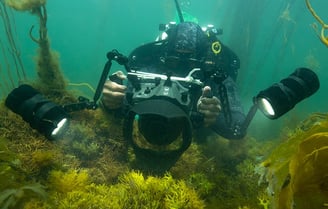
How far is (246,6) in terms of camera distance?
15789 millimetres

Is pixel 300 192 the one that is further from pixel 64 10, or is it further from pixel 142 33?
pixel 142 33

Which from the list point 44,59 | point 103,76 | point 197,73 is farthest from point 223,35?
point 103,76

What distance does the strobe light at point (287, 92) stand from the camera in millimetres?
3434

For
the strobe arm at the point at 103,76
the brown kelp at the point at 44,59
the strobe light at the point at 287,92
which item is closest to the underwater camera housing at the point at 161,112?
the strobe arm at the point at 103,76

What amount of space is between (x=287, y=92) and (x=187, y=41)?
1.75 m

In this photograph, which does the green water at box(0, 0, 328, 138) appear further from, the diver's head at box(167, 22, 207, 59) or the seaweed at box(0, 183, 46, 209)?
the seaweed at box(0, 183, 46, 209)

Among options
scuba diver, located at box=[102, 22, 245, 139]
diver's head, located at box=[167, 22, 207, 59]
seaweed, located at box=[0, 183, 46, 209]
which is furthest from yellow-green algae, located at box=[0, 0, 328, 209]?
diver's head, located at box=[167, 22, 207, 59]

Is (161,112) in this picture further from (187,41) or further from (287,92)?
(187,41)

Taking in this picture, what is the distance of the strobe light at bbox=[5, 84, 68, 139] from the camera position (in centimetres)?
328

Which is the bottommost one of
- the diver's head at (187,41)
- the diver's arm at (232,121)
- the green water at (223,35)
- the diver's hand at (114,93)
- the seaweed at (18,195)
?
the green water at (223,35)

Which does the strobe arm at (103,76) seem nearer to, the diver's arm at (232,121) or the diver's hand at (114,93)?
the diver's hand at (114,93)

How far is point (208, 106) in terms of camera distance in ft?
13.4

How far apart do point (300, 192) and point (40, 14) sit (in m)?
5.37

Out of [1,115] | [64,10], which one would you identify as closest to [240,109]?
[1,115]
